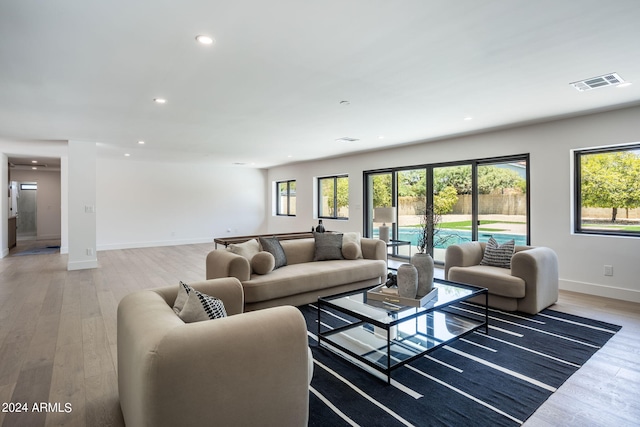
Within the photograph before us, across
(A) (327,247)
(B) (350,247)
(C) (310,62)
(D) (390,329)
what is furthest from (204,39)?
(B) (350,247)

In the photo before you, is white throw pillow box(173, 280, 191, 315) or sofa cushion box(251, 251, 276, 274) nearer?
white throw pillow box(173, 280, 191, 315)

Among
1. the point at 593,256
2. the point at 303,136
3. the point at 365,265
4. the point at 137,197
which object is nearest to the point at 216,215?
the point at 137,197

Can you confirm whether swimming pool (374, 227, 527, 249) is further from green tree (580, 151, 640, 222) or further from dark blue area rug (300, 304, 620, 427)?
dark blue area rug (300, 304, 620, 427)

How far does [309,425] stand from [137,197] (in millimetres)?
9243

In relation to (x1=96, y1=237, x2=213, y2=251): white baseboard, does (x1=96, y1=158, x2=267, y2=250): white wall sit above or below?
above

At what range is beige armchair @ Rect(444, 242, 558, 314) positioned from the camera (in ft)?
11.8

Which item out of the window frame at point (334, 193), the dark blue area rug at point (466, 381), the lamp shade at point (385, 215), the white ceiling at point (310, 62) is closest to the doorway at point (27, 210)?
the white ceiling at point (310, 62)

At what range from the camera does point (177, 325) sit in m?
1.49

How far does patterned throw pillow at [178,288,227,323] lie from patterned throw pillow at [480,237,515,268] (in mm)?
3628

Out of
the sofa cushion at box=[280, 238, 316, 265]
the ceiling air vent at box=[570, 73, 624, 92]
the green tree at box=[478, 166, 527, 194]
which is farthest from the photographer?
the green tree at box=[478, 166, 527, 194]

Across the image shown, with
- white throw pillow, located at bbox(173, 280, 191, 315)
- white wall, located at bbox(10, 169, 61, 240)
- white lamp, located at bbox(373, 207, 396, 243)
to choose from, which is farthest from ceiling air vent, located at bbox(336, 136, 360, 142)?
white wall, located at bbox(10, 169, 61, 240)

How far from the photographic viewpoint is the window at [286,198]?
1064 cm

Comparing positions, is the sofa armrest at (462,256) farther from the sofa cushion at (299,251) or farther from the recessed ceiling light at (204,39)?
the recessed ceiling light at (204,39)

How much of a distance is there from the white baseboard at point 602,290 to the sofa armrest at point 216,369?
15.5ft
